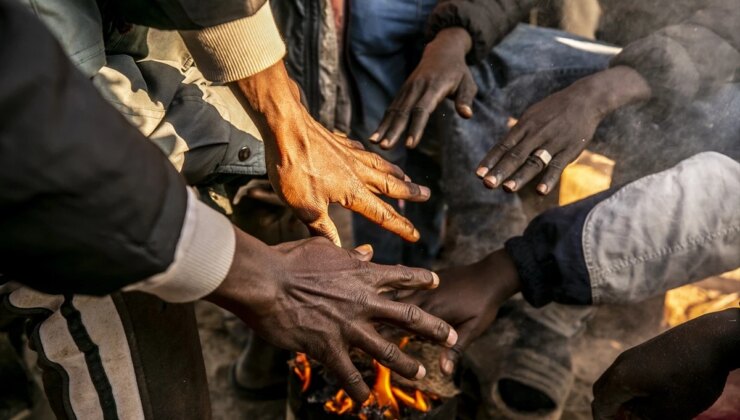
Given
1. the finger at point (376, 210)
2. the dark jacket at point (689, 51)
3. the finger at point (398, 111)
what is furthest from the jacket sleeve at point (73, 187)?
the dark jacket at point (689, 51)

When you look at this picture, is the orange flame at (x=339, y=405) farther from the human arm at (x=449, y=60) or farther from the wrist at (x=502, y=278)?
the human arm at (x=449, y=60)

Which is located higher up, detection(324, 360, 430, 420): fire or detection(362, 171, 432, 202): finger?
detection(362, 171, 432, 202): finger

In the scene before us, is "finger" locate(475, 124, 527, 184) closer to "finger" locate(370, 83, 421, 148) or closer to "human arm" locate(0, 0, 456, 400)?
"finger" locate(370, 83, 421, 148)

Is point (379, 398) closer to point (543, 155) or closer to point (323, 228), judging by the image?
point (323, 228)

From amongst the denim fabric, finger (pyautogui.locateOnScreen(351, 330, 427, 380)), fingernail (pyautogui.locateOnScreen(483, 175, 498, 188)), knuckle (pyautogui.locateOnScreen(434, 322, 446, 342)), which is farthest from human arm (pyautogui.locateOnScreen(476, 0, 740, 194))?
finger (pyautogui.locateOnScreen(351, 330, 427, 380))

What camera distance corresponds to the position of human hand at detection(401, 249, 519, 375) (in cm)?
200

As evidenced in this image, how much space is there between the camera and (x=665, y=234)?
1947mm

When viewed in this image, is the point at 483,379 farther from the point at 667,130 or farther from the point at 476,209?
the point at 667,130

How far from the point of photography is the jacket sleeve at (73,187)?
0.97m

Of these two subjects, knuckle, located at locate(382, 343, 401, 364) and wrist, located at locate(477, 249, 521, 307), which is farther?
wrist, located at locate(477, 249, 521, 307)

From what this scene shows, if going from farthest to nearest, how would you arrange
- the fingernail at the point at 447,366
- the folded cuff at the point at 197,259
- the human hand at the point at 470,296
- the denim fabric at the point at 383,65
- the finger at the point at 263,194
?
the denim fabric at the point at 383,65 → the finger at the point at 263,194 → the human hand at the point at 470,296 → the fingernail at the point at 447,366 → the folded cuff at the point at 197,259

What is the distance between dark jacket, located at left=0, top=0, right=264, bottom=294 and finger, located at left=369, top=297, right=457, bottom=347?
53 cm

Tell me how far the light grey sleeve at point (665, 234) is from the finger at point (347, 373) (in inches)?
32.4

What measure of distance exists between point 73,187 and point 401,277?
2.62ft
